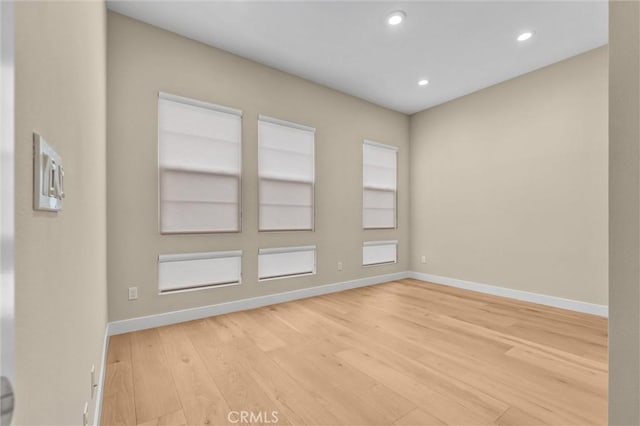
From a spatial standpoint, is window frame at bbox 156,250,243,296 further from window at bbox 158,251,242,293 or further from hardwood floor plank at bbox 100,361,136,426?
hardwood floor plank at bbox 100,361,136,426

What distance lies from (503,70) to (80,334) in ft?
15.7

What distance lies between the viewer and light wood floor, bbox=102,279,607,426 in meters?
1.57

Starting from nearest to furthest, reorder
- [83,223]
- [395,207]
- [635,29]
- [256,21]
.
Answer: [635,29] < [83,223] < [256,21] < [395,207]

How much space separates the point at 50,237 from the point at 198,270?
254cm

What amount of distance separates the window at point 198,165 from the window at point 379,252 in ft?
7.22

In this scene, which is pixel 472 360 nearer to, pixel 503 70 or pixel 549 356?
pixel 549 356

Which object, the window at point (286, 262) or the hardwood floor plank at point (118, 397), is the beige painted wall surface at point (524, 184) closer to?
the window at point (286, 262)

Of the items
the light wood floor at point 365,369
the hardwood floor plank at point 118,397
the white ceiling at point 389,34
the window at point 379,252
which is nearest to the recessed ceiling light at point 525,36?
the white ceiling at point 389,34

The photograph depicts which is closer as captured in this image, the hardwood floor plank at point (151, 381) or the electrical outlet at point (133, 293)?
the hardwood floor plank at point (151, 381)

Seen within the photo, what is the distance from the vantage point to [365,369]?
1.99 meters

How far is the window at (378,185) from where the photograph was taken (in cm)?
463

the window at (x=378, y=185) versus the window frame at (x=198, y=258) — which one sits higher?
the window at (x=378, y=185)

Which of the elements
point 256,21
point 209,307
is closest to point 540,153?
point 256,21

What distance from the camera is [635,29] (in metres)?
0.81
